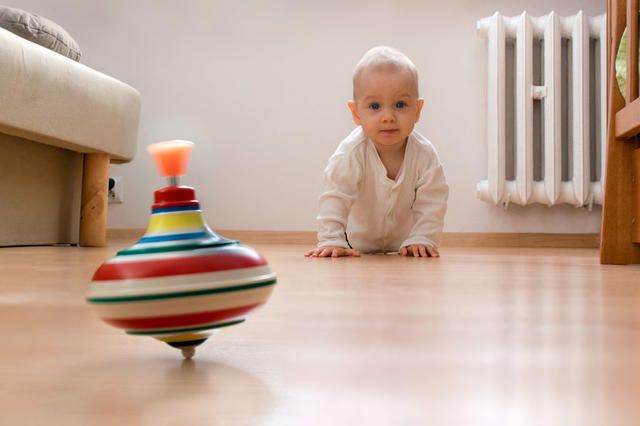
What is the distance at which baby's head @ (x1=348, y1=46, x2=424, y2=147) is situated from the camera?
1595 millimetres

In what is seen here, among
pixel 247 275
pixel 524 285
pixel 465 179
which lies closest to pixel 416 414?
pixel 247 275

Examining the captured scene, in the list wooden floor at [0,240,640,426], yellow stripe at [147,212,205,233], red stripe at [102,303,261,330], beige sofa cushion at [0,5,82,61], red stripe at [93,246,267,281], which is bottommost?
wooden floor at [0,240,640,426]

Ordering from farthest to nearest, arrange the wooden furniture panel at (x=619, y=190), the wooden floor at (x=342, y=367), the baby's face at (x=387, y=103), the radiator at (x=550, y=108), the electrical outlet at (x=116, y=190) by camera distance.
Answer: the electrical outlet at (x=116, y=190), the radiator at (x=550, y=108), the baby's face at (x=387, y=103), the wooden furniture panel at (x=619, y=190), the wooden floor at (x=342, y=367)

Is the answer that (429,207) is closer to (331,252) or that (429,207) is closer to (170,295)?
(331,252)

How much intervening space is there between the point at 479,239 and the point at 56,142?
5.03 feet

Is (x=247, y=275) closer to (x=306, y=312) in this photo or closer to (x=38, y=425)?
(x=38, y=425)

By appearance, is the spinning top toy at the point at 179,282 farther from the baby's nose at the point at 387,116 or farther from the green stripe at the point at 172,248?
the baby's nose at the point at 387,116

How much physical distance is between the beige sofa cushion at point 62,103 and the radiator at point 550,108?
4.21ft

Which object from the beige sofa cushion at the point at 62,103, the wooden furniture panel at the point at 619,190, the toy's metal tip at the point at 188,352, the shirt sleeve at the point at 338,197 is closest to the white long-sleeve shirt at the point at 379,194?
the shirt sleeve at the point at 338,197

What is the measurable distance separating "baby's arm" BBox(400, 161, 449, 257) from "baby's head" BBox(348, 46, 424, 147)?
0.12 metres

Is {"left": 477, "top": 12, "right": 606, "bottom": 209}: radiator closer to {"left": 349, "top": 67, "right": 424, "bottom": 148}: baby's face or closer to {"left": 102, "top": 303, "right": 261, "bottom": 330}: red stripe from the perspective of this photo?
{"left": 349, "top": 67, "right": 424, "bottom": 148}: baby's face

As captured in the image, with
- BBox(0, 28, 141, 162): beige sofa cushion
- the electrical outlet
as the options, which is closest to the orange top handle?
BBox(0, 28, 141, 162): beige sofa cushion

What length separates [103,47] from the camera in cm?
291

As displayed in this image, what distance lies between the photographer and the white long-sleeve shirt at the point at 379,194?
1586 millimetres
